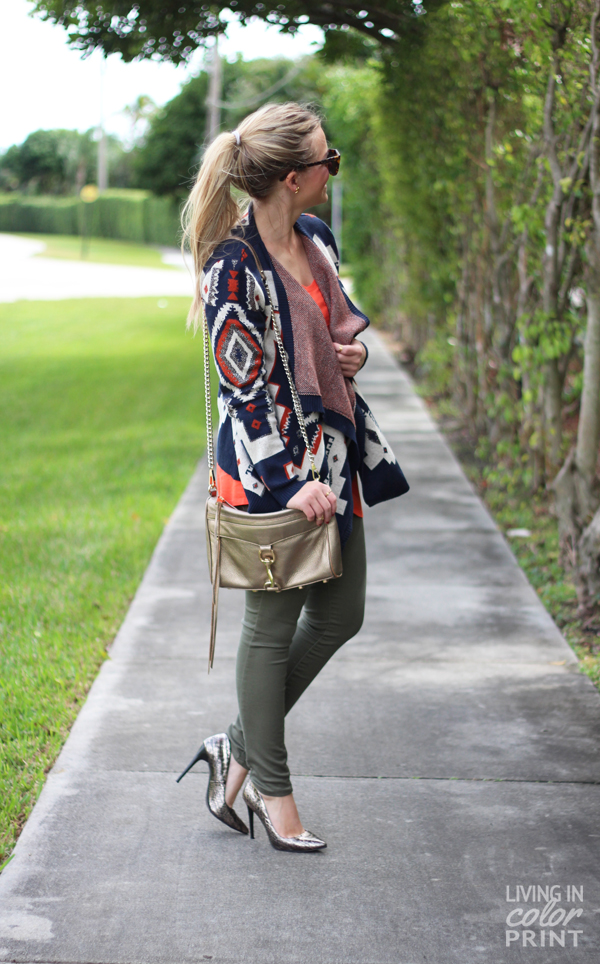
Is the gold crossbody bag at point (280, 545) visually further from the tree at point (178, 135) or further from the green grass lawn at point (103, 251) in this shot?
the tree at point (178, 135)

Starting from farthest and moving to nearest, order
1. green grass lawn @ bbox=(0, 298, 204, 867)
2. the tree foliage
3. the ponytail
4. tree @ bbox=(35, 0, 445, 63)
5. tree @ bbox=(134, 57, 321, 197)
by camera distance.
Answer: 1. the tree foliage
2. tree @ bbox=(134, 57, 321, 197)
3. tree @ bbox=(35, 0, 445, 63)
4. green grass lawn @ bbox=(0, 298, 204, 867)
5. the ponytail

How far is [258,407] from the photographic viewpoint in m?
2.31

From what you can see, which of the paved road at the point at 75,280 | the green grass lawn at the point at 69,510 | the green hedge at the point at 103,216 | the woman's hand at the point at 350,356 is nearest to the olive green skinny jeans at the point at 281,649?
the woman's hand at the point at 350,356

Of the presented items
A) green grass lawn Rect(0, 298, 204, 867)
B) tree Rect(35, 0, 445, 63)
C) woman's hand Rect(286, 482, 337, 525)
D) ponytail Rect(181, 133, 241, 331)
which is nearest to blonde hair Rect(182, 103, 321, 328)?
ponytail Rect(181, 133, 241, 331)

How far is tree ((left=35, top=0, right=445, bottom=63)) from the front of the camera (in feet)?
21.1

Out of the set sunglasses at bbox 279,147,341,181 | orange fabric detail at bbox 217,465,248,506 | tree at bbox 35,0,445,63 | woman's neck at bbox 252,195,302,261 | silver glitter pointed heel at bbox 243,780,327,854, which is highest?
tree at bbox 35,0,445,63

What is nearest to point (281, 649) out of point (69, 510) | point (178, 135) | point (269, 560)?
point (269, 560)

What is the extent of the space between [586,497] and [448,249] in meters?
4.23

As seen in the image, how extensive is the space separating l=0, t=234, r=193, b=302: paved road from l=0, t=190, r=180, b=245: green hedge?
55.6 feet

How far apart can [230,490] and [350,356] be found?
47 centimetres

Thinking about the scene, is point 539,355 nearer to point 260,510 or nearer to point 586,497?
point 586,497

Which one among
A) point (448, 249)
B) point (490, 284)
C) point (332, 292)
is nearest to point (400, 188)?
point (448, 249)

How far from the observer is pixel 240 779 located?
8.96 feet

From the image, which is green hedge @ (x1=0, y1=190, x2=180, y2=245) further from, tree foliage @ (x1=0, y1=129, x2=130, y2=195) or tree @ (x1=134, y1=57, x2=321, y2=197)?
tree foliage @ (x1=0, y1=129, x2=130, y2=195)
